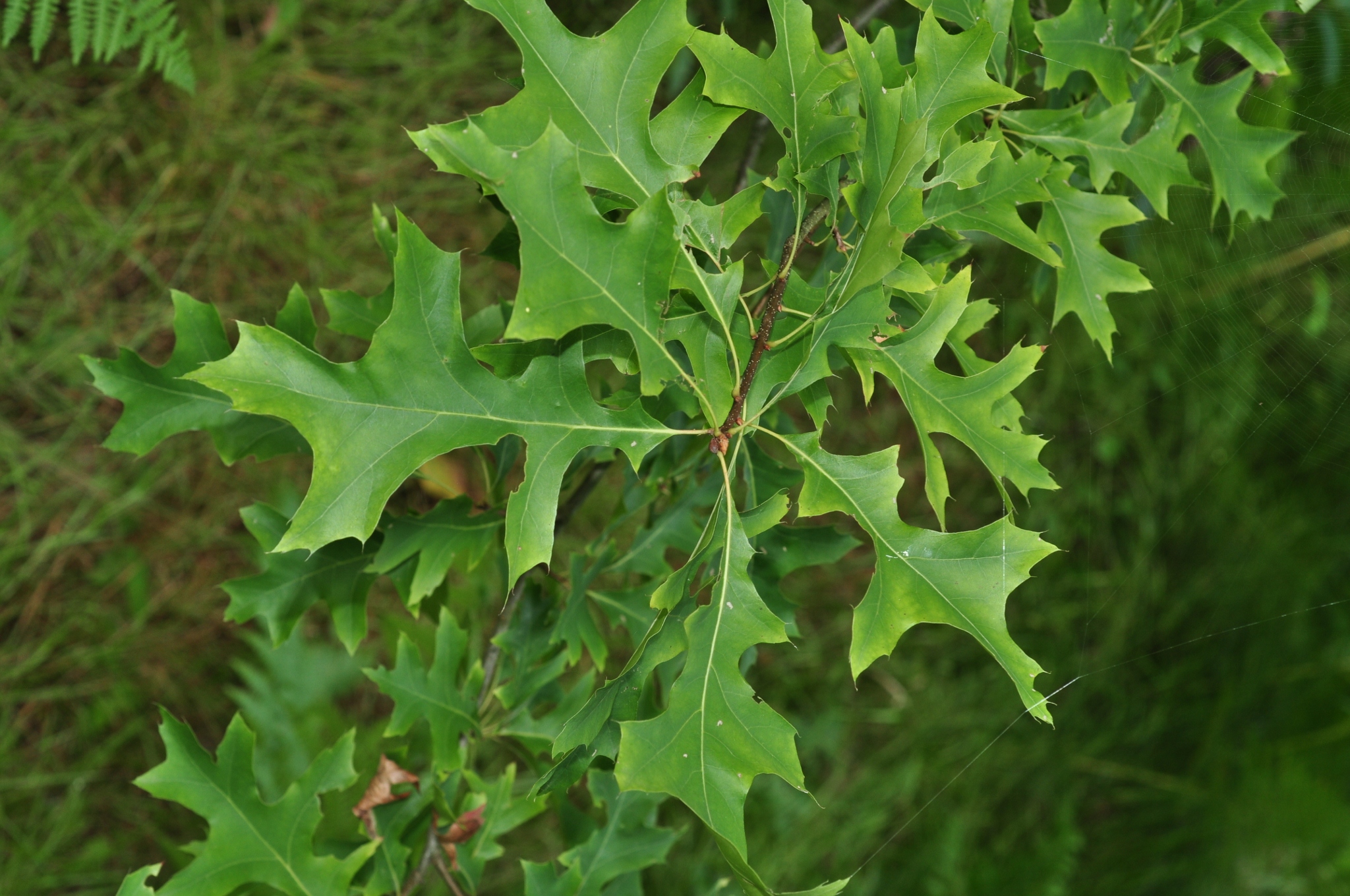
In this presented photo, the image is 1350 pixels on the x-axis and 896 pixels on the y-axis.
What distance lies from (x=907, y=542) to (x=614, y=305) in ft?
1.07

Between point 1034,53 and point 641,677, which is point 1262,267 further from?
point 641,677

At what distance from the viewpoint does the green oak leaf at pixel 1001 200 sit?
0.91 meters

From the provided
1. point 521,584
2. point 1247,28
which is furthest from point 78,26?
point 1247,28

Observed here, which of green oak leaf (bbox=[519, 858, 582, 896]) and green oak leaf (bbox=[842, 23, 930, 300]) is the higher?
green oak leaf (bbox=[842, 23, 930, 300])

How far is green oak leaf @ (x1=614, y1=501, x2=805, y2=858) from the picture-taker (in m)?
0.84

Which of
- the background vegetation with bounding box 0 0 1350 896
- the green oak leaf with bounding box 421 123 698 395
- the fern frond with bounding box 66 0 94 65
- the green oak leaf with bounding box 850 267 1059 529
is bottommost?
the background vegetation with bounding box 0 0 1350 896

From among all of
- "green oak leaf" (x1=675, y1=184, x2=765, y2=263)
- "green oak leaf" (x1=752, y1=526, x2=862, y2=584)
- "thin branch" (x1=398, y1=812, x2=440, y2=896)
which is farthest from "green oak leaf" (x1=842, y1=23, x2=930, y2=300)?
"thin branch" (x1=398, y1=812, x2=440, y2=896)

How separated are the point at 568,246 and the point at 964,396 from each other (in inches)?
15.0

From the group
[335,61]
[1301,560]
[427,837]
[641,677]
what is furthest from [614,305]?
[1301,560]

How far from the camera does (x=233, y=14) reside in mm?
2277

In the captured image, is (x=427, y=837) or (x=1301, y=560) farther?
(x=1301, y=560)

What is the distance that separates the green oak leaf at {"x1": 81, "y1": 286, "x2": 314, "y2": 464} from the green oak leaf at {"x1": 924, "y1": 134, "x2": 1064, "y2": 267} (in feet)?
2.24

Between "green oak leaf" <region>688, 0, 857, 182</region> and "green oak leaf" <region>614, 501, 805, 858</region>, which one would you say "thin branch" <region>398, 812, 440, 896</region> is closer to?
"green oak leaf" <region>614, 501, 805, 858</region>

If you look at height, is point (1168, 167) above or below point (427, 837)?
above
